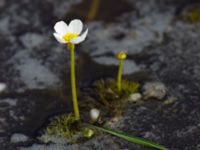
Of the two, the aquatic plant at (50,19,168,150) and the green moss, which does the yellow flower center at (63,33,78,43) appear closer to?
the aquatic plant at (50,19,168,150)

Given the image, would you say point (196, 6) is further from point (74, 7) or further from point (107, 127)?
point (107, 127)

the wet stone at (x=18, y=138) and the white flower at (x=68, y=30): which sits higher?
the white flower at (x=68, y=30)

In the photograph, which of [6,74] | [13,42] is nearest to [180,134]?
[6,74]

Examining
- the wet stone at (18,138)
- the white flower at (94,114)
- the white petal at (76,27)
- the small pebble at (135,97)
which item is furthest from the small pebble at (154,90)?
the wet stone at (18,138)

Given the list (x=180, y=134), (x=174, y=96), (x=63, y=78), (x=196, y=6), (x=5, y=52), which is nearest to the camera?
(x=180, y=134)

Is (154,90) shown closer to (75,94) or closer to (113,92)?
(113,92)

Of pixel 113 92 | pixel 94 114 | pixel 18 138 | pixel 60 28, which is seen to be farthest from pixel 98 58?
pixel 18 138

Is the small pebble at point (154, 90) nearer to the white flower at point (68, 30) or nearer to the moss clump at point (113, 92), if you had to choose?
the moss clump at point (113, 92)
